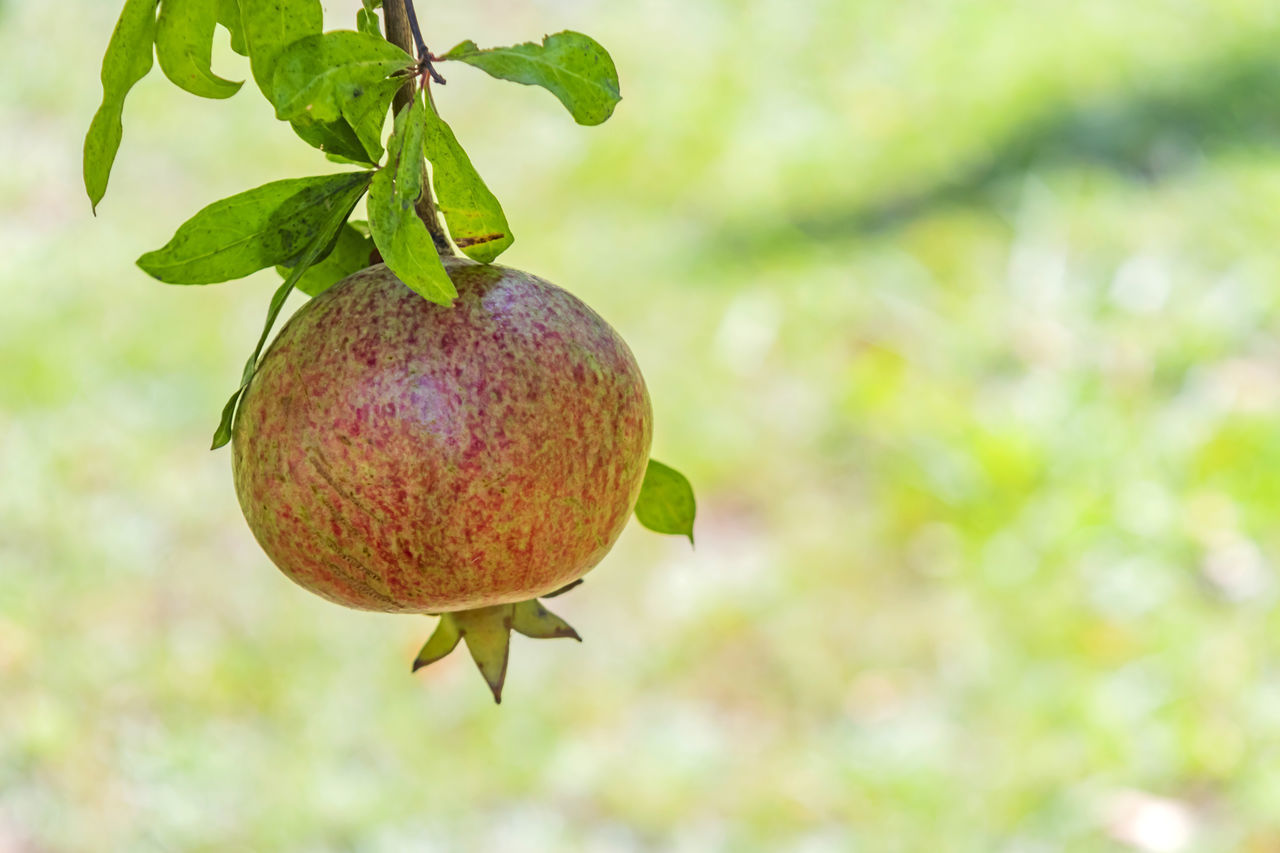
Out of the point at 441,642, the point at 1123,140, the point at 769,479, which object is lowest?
the point at 441,642

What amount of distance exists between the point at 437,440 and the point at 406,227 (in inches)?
4.4

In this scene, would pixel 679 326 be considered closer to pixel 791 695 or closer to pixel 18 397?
pixel 791 695

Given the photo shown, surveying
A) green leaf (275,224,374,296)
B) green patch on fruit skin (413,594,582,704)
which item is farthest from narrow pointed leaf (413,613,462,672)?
green leaf (275,224,374,296)

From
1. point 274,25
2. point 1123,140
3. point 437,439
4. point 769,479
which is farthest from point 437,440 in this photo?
point 1123,140

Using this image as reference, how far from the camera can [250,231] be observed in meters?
0.78

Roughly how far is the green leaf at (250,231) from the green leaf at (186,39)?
0.19 feet

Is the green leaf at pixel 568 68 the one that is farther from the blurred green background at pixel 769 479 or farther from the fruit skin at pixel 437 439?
the blurred green background at pixel 769 479

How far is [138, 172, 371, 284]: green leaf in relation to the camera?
2.52ft

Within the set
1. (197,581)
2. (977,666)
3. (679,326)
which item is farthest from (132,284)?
(977,666)

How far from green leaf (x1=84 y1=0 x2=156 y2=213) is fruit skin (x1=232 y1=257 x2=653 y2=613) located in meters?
0.13

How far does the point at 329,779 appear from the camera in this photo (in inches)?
99.9

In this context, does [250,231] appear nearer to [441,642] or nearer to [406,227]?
[406,227]

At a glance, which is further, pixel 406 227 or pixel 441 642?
pixel 441 642

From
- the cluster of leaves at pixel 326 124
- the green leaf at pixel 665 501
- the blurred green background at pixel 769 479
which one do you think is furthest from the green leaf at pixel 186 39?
the blurred green background at pixel 769 479
